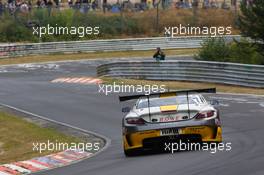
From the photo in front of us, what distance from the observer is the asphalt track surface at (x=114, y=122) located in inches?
490

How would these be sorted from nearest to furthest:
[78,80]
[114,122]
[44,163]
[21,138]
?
[44,163], [21,138], [114,122], [78,80]

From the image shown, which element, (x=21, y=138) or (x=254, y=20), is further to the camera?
(x=254, y=20)

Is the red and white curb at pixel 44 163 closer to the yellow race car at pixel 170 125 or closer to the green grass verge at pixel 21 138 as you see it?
the green grass verge at pixel 21 138

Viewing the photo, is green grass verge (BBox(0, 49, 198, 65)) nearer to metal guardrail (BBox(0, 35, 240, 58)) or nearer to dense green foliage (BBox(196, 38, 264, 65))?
metal guardrail (BBox(0, 35, 240, 58))

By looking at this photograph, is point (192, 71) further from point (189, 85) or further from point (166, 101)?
point (166, 101)

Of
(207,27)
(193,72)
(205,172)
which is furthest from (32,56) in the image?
(205,172)

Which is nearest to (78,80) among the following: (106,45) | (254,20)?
(254,20)

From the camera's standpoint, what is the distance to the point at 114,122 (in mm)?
21297

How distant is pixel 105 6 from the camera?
214 feet

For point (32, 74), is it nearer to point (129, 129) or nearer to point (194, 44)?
point (194, 44)

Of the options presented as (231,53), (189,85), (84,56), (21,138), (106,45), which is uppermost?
(21,138)

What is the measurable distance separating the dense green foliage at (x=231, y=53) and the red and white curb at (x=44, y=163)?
2129 cm

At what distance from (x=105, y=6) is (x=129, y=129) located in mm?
51690

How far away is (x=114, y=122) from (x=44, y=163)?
249 inches
